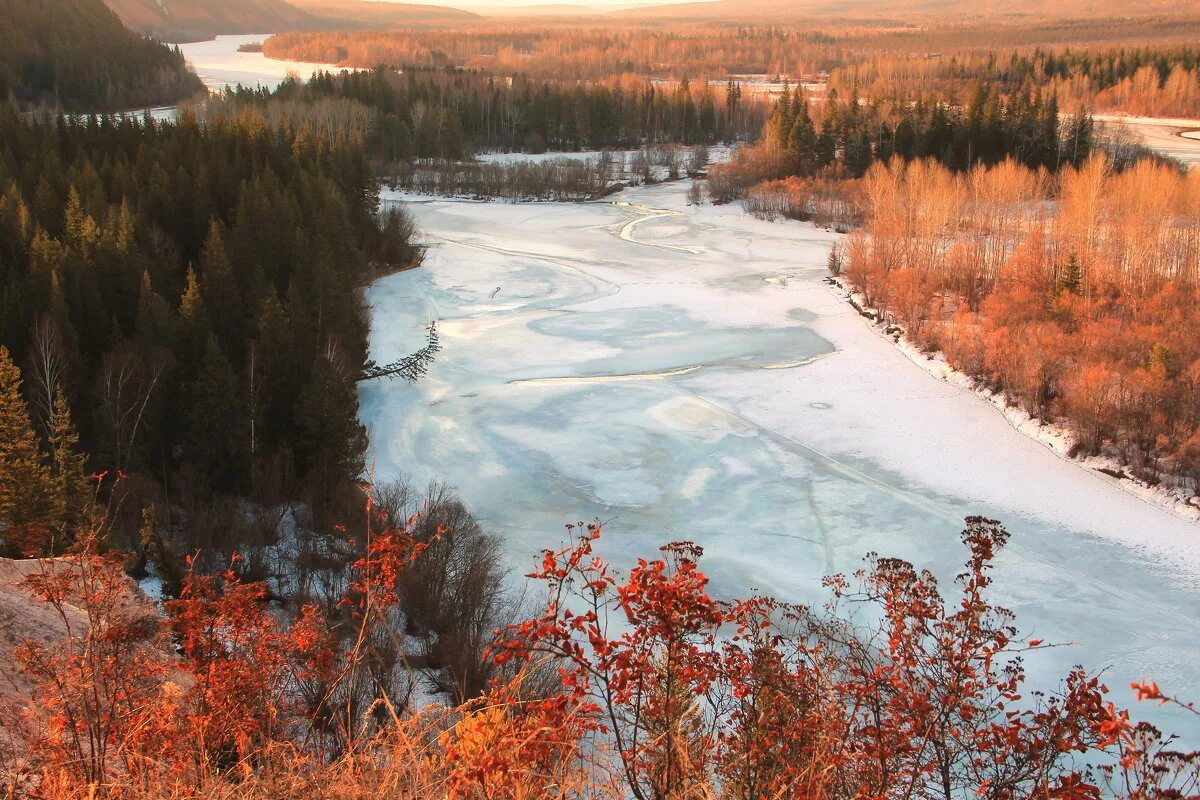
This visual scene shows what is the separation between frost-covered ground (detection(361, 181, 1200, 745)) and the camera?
66.7 feet

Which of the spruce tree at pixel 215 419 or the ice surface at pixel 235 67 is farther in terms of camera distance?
the ice surface at pixel 235 67

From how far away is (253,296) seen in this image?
31438 millimetres

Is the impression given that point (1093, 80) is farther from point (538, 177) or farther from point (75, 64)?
point (75, 64)

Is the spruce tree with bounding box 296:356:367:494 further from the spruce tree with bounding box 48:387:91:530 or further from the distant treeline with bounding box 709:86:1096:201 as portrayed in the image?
the distant treeline with bounding box 709:86:1096:201

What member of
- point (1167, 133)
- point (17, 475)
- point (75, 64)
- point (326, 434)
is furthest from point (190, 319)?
point (1167, 133)

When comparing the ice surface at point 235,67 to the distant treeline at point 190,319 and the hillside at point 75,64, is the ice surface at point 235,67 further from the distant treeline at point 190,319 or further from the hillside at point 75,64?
the distant treeline at point 190,319

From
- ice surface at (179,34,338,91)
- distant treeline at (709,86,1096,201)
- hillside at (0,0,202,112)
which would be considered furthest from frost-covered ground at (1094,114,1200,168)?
ice surface at (179,34,338,91)

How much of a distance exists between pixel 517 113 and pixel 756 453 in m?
85.8

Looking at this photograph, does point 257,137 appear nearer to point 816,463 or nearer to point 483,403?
point 483,403

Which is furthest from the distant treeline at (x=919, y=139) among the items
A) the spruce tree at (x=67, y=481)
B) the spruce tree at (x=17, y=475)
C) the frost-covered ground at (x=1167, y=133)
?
the spruce tree at (x=17, y=475)

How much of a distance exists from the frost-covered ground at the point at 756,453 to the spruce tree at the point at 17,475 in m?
9.68

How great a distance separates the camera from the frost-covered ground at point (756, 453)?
66.7ft

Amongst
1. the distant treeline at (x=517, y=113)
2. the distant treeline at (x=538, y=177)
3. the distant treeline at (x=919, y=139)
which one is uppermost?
the distant treeline at (x=517, y=113)

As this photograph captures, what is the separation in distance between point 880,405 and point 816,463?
20.2 ft
